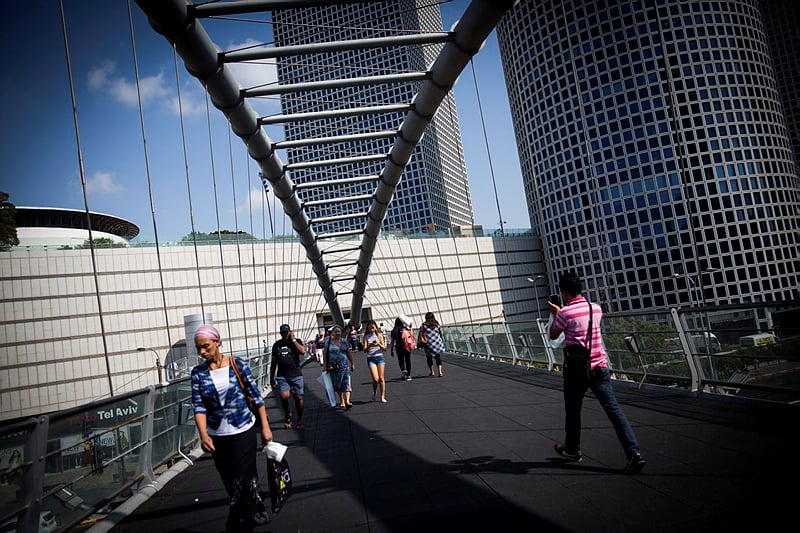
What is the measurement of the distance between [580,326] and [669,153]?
63.4 m

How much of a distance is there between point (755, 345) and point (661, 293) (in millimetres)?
56914

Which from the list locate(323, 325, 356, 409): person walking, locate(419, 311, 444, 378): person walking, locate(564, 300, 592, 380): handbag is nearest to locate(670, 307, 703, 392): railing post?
locate(564, 300, 592, 380): handbag

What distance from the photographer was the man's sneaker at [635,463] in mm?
3891

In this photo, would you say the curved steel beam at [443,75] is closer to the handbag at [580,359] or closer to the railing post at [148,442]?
the handbag at [580,359]

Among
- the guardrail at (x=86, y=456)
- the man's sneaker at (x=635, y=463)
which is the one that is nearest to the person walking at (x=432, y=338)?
the guardrail at (x=86, y=456)

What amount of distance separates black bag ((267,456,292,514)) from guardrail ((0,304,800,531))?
5.56 feet

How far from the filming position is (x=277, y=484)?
3.67 m

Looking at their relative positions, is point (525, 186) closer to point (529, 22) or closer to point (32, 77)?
point (529, 22)

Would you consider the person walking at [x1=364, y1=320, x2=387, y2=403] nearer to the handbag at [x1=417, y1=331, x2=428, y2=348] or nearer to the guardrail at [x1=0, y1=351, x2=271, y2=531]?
the handbag at [x1=417, y1=331, x2=428, y2=348]

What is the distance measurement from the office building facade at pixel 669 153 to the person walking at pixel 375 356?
5377cm

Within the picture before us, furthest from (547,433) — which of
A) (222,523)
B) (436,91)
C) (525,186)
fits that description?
(525,186)

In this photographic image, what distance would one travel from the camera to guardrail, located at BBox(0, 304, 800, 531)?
3.70 metres

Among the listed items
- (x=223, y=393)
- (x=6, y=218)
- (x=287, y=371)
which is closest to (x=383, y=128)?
(x=6, y=218)

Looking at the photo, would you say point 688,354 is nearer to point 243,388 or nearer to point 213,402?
point 243,388
